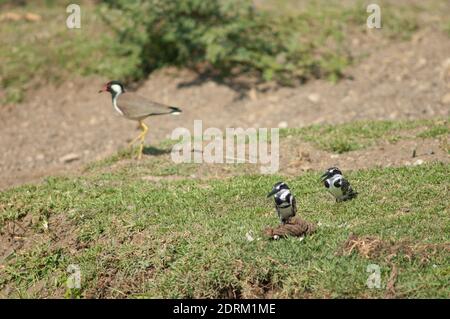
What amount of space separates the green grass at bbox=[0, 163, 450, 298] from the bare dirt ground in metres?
2.15

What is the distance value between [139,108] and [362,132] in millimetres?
2462

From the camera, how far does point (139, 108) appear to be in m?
8.72

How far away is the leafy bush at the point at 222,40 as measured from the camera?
36.6 feet

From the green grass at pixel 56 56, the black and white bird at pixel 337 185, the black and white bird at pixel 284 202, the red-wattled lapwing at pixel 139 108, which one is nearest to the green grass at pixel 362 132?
the red-wattled lapwing at pixel 139 108

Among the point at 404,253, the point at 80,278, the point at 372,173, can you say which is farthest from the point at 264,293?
the point at 372,173

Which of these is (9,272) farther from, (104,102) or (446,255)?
(104,102)

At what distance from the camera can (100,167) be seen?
845cm

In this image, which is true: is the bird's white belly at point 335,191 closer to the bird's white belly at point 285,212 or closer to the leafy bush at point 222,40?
the bird's white belly at point 285,212

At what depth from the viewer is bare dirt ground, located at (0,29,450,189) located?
9969 millimetres

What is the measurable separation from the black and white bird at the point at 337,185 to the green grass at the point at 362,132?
1598mm

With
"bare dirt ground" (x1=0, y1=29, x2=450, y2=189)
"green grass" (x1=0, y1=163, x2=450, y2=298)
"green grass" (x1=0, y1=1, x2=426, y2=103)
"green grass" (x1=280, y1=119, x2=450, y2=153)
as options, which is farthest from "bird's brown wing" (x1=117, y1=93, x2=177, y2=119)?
"green grass" (x1=0, y1=1, x2=426, y2=103)

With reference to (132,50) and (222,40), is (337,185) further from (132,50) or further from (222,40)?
(132,50)

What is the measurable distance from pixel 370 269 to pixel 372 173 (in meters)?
1.84

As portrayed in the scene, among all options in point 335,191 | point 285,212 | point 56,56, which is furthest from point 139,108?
point 56,56
